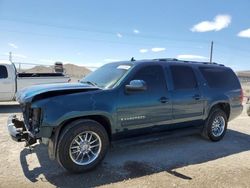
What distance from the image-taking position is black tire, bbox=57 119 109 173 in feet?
15.7

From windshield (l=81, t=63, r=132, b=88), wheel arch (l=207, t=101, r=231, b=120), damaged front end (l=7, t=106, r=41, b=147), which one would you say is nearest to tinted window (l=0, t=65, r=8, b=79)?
windshield (l=81, t=63, r=132, b=88)

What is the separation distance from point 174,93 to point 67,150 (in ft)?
8.41

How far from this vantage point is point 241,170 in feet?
17.9

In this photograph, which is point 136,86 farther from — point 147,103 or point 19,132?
point 19,132

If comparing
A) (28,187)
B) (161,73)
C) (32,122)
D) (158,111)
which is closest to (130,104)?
(158,111)

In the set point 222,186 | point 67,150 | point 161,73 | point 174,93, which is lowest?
point 222,186

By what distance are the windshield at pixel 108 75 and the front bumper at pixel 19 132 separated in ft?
5.01

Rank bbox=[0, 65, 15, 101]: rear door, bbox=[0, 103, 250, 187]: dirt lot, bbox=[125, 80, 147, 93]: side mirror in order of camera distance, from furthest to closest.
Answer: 1. bbox=[0, 65, 15, 101]: rear door
2. bbox=[125, 80, 147, 93]: side mirror
3. bbox=[0, 103, 250, 187]: dirt lot

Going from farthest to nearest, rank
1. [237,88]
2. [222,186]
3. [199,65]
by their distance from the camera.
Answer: [237,88], [199,65], [222,186]

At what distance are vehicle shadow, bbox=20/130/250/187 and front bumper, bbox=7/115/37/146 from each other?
50cm

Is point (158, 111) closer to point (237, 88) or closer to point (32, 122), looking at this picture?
point (32, 122)

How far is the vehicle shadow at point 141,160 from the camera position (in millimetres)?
4789

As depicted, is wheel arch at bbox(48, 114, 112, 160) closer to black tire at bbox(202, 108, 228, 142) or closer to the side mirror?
the side mirror

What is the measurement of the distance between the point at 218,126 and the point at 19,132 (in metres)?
4.69
